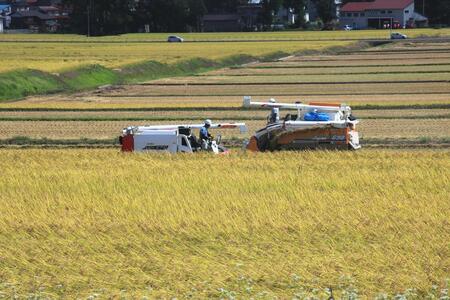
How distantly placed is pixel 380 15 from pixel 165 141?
428 ft

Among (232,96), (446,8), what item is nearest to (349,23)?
(446,8)

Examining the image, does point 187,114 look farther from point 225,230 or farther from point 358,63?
point 358,63

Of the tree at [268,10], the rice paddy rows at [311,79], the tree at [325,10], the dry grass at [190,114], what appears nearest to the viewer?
the dry grass at [190,114]

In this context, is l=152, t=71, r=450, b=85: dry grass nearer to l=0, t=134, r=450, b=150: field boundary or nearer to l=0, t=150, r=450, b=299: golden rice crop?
l=0, t=134, r=450, b=150: field boundary

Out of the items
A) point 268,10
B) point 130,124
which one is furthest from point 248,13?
point 130,124

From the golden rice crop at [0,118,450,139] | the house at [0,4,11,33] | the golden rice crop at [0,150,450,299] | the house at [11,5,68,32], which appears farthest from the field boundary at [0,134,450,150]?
the house at [11,5,68,32]

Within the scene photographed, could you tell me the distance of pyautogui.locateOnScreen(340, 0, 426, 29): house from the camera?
149m

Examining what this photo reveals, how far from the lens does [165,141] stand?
26328 millimetres

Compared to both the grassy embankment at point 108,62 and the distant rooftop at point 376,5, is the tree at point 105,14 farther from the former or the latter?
the distant rooftop at point 376,5

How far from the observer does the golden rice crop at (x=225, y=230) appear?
12.3 meters

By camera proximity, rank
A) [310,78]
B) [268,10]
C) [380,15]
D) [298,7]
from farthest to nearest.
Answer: [380,15] → [298,7] → [268,10] → [310,78]

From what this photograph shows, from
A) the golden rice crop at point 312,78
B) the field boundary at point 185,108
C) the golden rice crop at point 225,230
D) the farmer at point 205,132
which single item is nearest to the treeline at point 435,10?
the golden rice crop at point 312,78

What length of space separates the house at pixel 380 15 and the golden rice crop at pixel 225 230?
127356mm

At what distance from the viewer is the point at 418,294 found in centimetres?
1159
